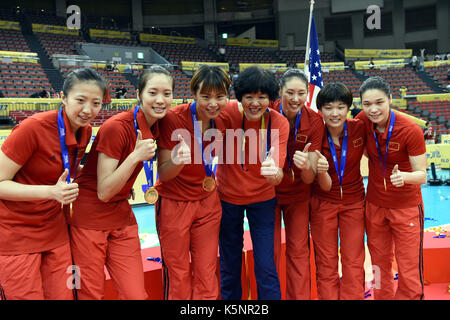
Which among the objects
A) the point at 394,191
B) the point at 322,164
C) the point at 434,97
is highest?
the point at 434,97

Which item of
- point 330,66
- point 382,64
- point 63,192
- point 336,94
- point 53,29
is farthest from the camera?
point 330,66

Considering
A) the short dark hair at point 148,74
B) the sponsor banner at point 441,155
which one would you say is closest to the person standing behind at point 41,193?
the short dark hair at point 148,74

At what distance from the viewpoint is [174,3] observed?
2539cm

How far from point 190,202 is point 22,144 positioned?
94 centimetres

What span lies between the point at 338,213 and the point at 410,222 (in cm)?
46

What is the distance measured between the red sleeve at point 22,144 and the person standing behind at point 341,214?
1.77 metres

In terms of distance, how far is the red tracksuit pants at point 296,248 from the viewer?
2615mm

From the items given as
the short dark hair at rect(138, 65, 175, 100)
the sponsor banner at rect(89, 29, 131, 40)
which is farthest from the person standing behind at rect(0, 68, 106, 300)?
the sponsor banner at rect(89, 29, 131, 40)

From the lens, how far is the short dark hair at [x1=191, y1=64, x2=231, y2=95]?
2.07m

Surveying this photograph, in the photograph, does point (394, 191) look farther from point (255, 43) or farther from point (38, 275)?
point (255, 43)

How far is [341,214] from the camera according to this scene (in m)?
2.63

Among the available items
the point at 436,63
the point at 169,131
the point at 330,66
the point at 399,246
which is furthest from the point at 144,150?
the point at 436,63

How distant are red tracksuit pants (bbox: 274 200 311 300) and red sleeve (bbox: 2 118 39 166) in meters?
1.61
